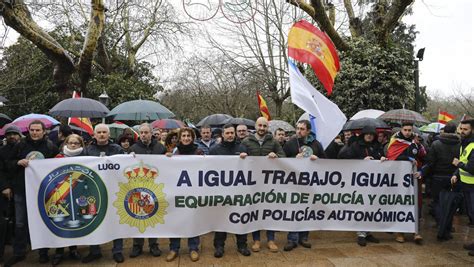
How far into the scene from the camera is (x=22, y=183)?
4566 mm

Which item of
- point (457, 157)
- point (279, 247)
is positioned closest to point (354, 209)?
point (279, 247)

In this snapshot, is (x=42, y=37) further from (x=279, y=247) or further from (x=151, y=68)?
(x=151, y=68)

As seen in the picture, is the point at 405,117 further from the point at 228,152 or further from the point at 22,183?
the point at 22,183

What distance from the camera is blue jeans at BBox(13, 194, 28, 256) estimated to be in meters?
4.57

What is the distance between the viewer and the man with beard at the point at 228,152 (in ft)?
15.9

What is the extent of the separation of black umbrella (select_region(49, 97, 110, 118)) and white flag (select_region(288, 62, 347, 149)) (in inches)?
181

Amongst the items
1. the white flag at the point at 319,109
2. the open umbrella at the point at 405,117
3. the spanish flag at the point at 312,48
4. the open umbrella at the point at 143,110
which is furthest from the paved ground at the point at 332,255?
the open umbrella at the point at 143,110

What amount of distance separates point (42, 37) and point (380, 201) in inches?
404

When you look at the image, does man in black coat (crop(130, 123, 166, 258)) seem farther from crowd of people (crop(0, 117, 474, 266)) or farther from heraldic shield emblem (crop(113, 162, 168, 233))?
heraldic shield emblem (crop(113, 162, 168, 233))

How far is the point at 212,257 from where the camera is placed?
15.6ft

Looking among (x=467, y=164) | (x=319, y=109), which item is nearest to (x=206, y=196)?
(x=319, y=109)

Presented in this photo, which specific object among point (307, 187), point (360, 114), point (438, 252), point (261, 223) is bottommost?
point (438, 252)

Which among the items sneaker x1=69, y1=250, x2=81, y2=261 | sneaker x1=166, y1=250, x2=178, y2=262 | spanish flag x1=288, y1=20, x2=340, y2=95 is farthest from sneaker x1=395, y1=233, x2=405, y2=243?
sneaker x1=69, y1=250, x2=81, y2=261

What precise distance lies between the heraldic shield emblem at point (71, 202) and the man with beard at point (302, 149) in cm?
257
